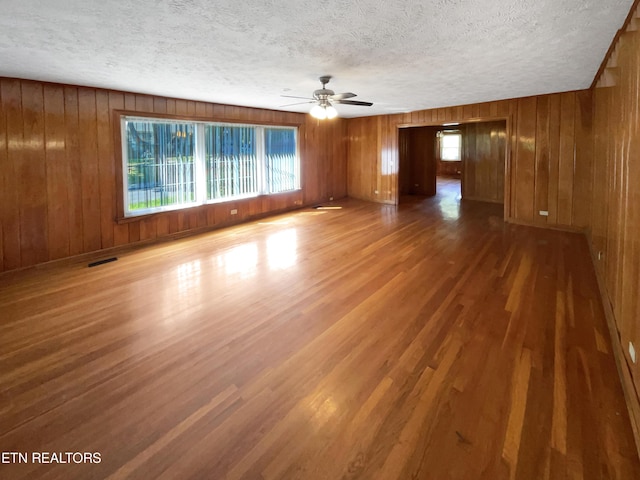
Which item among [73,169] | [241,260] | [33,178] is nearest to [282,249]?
[241,260]

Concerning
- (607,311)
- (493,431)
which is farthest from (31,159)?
(607,311)

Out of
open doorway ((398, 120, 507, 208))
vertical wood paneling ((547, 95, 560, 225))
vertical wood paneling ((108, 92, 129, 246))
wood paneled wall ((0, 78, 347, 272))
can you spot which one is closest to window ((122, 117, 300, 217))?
vertical wood paneling ((108, 92, 129, 246))

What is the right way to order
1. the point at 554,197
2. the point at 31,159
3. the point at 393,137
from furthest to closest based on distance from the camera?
1. the point at 393,137
2. the point at 554,197
3. the point at 31,159

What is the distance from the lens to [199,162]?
628cm

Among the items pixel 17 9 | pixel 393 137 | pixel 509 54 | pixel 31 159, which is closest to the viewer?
pixel 17 9

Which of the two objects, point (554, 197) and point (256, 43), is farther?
point (554, 197)

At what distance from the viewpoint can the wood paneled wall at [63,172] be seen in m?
4.12

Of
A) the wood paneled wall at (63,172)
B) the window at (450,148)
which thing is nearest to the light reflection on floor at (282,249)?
the wood paneled wall at (63,172)

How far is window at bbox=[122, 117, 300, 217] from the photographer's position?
17.8ft

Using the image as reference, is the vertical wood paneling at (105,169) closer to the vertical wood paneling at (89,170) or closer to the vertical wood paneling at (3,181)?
the vertical wood paneling at (89,170)

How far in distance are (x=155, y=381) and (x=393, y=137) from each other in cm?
793

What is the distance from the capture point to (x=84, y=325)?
9.52 ft

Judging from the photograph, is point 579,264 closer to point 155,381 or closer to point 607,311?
point 607,311

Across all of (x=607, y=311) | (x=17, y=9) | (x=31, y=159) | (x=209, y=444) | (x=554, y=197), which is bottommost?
(x=209, y=444)
